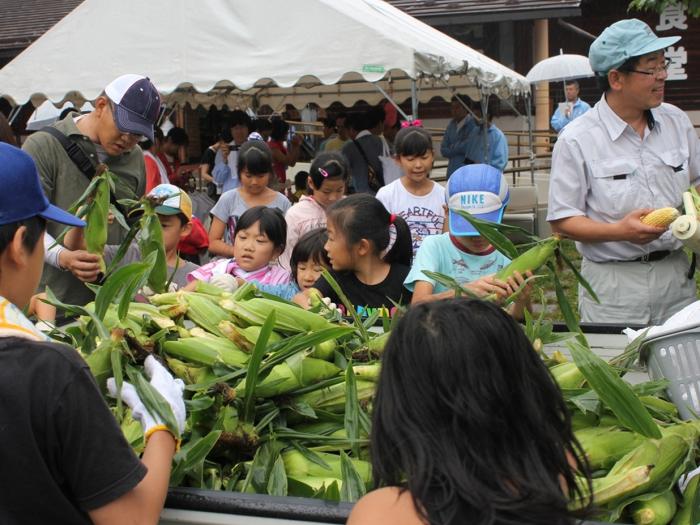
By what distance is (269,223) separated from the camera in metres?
4.38

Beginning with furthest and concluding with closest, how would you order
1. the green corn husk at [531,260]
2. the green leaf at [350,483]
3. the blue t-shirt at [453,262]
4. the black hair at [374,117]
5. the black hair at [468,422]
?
the black hair at [374,117] < the blue t-shirt at [453,262] < the green corn husk at [531,260] < the green leaf at [350,483] < the black hair at [468,422]

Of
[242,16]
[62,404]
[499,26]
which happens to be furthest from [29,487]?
[499,26]

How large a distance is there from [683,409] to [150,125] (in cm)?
282

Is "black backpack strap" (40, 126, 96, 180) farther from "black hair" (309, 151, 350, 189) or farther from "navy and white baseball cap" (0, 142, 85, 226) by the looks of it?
"navy and white baseball cap" (0, 142, 85, 226)

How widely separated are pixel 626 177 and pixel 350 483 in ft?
7.41

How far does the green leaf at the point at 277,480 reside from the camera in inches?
79.9

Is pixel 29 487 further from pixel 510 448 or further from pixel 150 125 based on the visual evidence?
pixel 150 125

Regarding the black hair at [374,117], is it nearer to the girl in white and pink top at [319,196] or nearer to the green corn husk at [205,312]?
the girl in white and pink top at [319,196]

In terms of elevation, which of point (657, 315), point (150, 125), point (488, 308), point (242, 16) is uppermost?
point (242, 16)

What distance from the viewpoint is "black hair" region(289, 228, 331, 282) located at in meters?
4.16

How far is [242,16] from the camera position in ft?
26.8

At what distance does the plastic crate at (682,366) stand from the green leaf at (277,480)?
3.37ft

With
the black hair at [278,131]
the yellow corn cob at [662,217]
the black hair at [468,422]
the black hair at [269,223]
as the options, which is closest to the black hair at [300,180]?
the black hair at [278,131]

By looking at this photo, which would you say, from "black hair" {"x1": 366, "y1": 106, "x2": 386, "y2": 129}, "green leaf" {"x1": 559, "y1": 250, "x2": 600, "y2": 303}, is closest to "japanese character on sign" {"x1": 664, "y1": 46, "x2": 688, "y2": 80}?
"black hair" {"x1": 366, "y1": 106, "x2": 386, "y2": 129}
